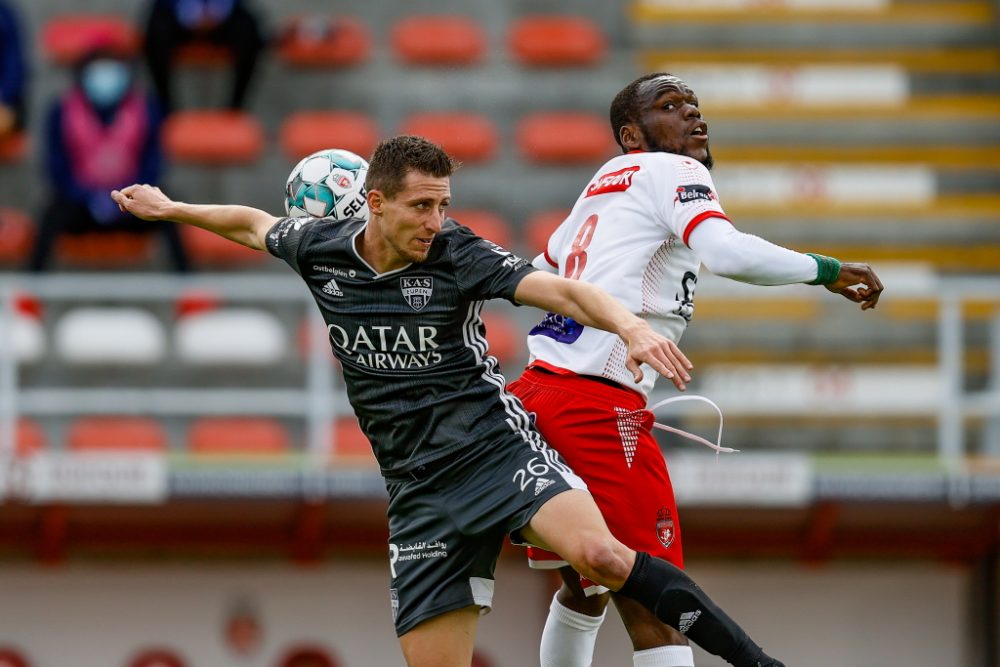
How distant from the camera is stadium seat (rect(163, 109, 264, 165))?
12.5 metres

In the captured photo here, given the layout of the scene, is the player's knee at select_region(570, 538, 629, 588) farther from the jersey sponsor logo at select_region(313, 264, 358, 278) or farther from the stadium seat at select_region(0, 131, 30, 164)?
the stadium seat at select_region(0, 131, 30, 164)

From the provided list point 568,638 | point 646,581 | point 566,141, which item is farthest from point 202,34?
point 646,581

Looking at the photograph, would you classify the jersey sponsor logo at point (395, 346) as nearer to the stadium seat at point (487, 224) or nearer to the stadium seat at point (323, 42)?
the stadium seat at point (487, 224)

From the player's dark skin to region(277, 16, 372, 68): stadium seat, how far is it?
745 centimetres

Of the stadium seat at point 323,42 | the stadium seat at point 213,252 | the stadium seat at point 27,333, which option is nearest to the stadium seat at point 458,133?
the stadium seat at point 323,42

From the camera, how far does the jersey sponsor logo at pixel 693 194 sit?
206 inches

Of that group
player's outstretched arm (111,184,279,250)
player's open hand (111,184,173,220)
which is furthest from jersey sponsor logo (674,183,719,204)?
player's open hand (111,184,173,220)

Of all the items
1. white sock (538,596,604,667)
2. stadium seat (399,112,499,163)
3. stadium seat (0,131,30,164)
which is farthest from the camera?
stadium seat (399,112,499,163)

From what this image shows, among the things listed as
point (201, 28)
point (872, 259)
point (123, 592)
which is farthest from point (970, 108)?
point (123, 592)

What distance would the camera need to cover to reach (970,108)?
13.4 metres

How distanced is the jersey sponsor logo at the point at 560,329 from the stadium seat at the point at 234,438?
5.31 meters

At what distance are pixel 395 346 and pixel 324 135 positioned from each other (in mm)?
7482

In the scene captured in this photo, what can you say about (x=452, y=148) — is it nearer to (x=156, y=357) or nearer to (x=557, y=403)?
(x=156, y=357)

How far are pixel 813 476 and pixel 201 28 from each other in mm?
5733
